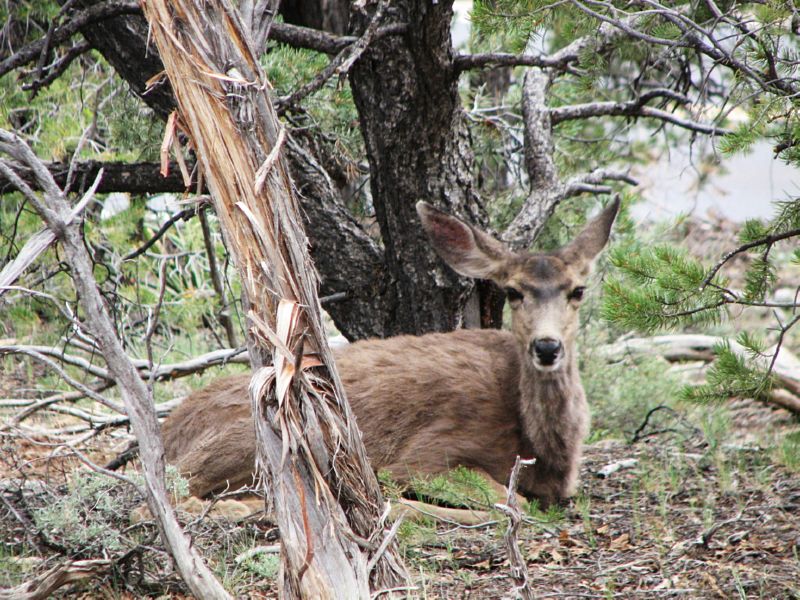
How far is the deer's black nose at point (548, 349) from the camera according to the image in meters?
5.34

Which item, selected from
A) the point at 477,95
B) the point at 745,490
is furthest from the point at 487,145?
the point at 745,490

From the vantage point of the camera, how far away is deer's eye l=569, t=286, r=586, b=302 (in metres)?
5.71

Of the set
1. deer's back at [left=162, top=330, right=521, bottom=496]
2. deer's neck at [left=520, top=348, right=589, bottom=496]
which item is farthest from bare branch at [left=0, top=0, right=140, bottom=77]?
deer's neck at [left=520, top=348, right=589, bottom=496]

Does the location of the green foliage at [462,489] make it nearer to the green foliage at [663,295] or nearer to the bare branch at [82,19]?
the green foliage at [663,295]

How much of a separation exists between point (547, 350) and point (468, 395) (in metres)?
0.80

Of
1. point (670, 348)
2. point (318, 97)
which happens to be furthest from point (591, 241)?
point (670, 348)

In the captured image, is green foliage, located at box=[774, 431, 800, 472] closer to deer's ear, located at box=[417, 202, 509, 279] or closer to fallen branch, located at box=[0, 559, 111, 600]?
deer's ear, located at box=[417, 202, 509, 279]

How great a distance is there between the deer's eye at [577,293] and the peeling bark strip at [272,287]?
2733 millimetres

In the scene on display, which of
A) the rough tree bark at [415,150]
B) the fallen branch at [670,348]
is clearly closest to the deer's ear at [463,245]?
the rough tree bark at [415,150]

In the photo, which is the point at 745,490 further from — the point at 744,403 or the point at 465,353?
the point at 744,403

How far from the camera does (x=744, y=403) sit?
7.88 meters

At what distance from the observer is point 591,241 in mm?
5965

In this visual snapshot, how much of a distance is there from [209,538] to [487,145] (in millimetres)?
4475

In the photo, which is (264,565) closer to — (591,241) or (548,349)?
(548,349)
